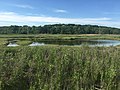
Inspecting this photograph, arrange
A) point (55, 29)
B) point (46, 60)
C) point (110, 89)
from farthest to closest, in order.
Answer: point (55, 29), point (46, 60), point (110, 89)

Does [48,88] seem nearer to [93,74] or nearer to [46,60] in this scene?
[93,74]

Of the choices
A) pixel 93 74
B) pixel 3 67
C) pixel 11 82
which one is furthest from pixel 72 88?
pixel 3 67

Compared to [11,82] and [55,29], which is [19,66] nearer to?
[11,82]

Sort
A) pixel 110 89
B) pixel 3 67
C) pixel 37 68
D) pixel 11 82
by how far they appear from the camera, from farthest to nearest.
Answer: pixel 37 68, pixel 3 67, pixel 11 82, pixel 110 89

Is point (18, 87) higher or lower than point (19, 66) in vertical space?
lower

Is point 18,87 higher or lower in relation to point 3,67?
lower

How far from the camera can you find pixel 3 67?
14.3 metres

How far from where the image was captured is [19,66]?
48.2 feet

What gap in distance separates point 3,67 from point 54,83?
4344 millimetres

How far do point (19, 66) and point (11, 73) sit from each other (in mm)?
833

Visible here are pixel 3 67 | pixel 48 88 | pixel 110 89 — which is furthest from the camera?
pixel 3 67

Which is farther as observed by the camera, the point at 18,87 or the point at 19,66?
the point at 19,66

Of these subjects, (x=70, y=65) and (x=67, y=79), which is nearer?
(x=67, y=79)

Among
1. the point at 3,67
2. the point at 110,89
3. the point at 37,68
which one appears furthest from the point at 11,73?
the point at 110,89
